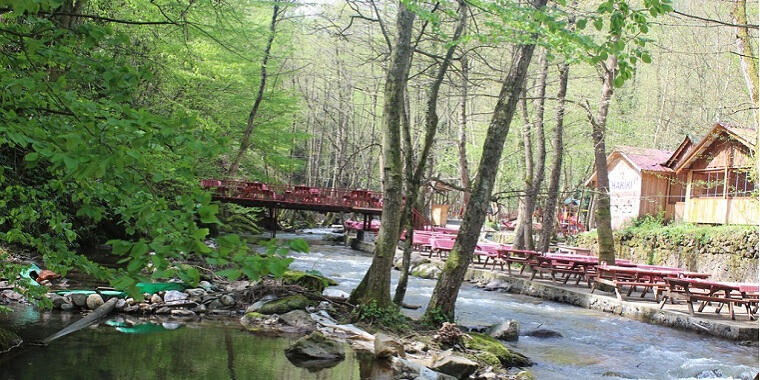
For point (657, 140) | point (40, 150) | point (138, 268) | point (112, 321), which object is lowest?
point (112, 321)

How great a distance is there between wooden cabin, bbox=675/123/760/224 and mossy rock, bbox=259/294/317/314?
611 inches

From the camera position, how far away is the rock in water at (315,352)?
326 inches

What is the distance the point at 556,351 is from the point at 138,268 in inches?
348

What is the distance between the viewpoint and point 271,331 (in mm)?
10109

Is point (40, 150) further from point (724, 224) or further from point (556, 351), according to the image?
point (724, 224)

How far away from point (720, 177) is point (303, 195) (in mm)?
17686

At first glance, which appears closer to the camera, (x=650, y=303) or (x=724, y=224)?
(x=650, y=303)

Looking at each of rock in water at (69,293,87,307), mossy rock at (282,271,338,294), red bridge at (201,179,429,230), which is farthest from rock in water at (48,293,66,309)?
red bridge at (201,179,429,230)

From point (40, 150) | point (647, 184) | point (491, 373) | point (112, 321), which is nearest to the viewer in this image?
point (40, 150)

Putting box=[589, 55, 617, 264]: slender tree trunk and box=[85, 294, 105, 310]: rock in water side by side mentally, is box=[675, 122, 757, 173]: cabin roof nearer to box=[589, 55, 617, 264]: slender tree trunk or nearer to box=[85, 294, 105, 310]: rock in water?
box=[589, 55, 617, 264]: slender tree trunk

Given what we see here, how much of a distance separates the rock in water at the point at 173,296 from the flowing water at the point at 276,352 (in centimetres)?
137

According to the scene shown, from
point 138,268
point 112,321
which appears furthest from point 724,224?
point 138,268

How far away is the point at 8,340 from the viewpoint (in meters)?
7.67

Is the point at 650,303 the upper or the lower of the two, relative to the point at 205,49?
lower
